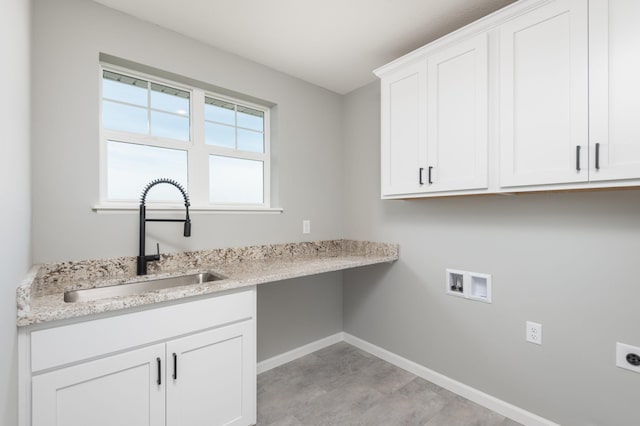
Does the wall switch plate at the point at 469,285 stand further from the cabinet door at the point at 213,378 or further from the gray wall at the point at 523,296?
the cabinet door at the point at 213,378

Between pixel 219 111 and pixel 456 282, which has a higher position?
pixel 219 111

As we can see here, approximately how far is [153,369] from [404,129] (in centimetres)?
197

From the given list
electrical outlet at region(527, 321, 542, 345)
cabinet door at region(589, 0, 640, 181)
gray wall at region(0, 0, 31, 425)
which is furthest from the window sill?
cabinet door at region(589, 0, 640, 181)

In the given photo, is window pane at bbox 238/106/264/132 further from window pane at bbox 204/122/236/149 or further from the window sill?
the window sill

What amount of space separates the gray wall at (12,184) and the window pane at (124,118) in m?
0.53

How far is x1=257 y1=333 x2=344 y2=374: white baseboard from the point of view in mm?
2387

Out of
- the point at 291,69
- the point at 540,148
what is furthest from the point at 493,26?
the point at 291,69

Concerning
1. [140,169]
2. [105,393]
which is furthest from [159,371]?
[140,169]

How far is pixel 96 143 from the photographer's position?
1.73 meters

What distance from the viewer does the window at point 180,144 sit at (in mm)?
1890

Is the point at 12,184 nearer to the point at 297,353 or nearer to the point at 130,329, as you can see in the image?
the point at 130,329

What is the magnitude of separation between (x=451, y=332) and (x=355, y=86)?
2186 millimetres

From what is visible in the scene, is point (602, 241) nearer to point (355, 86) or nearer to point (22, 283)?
point (355, 86)

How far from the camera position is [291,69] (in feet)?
8.21
